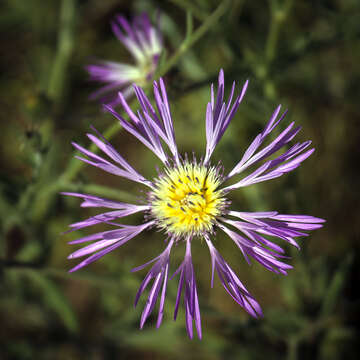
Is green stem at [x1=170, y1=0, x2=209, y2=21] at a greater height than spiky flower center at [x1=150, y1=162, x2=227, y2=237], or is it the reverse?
green stem at [x1=170, y1=0, x2=209, y2=21]

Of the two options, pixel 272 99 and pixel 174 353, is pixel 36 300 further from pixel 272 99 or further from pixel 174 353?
pixel 272 99

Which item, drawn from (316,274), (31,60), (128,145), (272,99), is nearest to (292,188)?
(272,99)

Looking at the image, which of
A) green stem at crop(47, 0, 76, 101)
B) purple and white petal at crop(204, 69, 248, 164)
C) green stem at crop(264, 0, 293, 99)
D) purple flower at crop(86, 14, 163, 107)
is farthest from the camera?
green stem at crop(47, 0, 76, 101)

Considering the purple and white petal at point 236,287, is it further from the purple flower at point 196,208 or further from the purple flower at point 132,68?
the purple flower at point 132,68

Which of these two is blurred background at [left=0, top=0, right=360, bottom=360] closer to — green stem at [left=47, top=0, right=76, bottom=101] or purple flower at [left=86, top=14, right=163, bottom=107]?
green stem at [left=47, top=0, right=76, bottom=101]

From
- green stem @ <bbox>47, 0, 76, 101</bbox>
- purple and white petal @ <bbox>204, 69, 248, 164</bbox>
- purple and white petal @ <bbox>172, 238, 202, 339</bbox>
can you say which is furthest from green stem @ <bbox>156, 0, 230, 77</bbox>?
green stem @ <bbox>47, 0, 76, 101</bbox>

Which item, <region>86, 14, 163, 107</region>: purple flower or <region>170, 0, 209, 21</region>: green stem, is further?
<region>86, 14, 163, 107</region>: purple flower

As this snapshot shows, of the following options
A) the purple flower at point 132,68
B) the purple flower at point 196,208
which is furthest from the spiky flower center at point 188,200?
the purple flower at point 132,68
